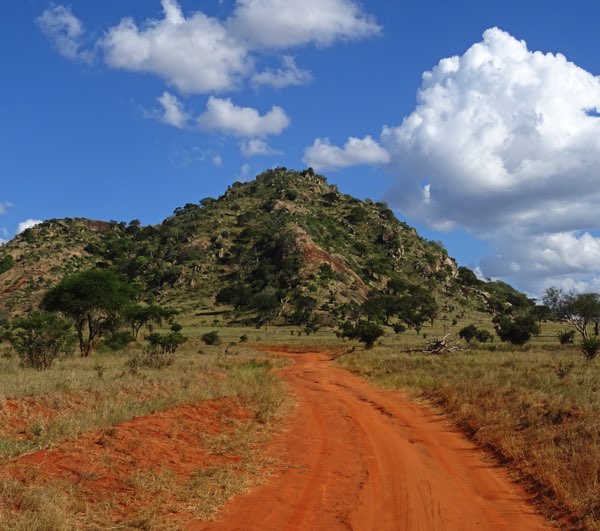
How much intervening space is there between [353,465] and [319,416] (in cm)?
625

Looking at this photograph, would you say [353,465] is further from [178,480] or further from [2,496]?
[2,496]

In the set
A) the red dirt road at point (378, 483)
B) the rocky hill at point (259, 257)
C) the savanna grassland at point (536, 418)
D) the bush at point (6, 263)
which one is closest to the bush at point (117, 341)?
the savanna grassland at point (536, 418)

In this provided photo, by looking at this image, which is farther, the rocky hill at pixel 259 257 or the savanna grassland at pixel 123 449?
the rocky hill at pixel 259 257

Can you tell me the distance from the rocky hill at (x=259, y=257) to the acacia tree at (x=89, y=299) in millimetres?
45012

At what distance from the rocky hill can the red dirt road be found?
2524 inches

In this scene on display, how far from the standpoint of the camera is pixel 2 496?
707 centimetres

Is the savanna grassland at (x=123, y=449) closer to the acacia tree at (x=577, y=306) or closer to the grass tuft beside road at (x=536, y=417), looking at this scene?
the grass tuft beside road at (x=536, y=417)

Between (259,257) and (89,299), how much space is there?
251 feet

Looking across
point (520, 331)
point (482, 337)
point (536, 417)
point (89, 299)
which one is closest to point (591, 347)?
point (520, 331)

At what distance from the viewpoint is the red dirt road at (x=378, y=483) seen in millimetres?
8375

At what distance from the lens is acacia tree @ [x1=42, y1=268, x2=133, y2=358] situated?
36250mm

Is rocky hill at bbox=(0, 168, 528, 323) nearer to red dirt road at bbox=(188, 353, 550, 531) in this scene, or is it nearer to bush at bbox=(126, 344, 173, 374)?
bush at bbox=(126, 344, 173, 374)

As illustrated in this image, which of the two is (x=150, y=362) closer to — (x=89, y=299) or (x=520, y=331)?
(x=89, y=299)

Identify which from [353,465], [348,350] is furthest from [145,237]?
[353,465]
